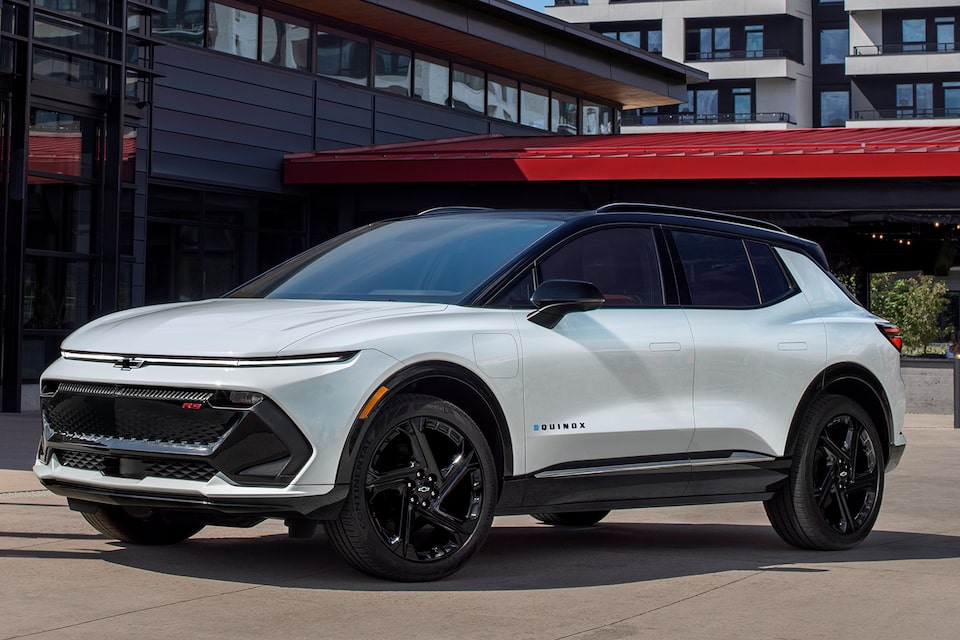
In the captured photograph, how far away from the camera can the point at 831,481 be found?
8.12 meters

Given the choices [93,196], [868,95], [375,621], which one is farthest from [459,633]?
[868,95]

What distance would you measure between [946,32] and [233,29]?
179 ft

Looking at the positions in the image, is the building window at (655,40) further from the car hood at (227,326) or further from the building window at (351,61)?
the car hood at (227,326)

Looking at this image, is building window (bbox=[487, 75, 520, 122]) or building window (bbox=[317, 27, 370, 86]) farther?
building window (bbox=[487, 75, 520, 122])

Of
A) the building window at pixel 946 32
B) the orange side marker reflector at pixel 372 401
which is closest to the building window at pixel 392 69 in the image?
the orange side marker reflector at pixel 372 401

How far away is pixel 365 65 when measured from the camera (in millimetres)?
26922

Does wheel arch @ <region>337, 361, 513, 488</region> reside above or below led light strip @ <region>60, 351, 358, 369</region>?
below

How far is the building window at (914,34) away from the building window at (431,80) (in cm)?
4697

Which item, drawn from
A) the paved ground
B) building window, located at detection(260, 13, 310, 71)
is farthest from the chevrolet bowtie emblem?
building window, located at detection(260, 13, 310, 71)

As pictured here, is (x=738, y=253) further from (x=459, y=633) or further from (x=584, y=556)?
(x=459, y=633)

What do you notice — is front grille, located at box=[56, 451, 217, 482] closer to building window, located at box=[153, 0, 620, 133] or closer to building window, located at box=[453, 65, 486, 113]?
building window, located at box=[153, 0, 620, 133]

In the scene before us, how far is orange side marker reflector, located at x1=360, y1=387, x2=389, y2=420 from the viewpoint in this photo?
19.9 feet

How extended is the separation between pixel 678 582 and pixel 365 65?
21.2 meters

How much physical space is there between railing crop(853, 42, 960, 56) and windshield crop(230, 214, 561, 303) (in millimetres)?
66922
